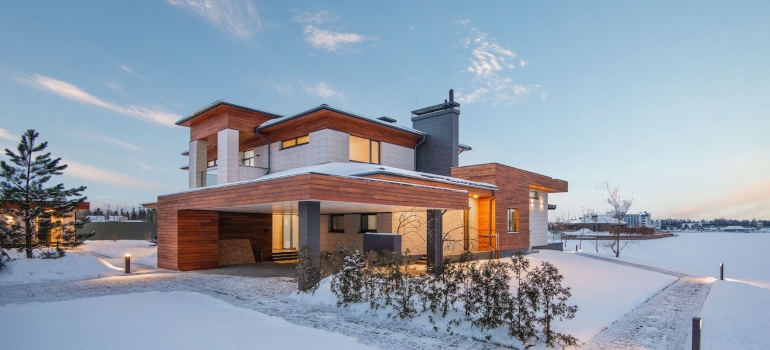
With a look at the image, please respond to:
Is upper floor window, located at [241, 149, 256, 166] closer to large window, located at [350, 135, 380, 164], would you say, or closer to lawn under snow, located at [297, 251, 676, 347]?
large window, located at [350, 135, 380, 164]

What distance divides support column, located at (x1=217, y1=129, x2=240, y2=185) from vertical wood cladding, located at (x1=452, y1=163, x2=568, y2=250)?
437 inches

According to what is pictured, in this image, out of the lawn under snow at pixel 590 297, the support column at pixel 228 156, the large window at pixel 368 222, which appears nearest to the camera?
the lawn under snow at pixel 590 297

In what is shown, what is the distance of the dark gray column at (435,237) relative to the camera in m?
14.5

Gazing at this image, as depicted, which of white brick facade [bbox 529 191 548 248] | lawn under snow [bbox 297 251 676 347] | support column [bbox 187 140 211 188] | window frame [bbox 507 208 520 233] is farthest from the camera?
white brick facade [bbox 529 191 548 248]

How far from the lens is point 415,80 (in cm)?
2320

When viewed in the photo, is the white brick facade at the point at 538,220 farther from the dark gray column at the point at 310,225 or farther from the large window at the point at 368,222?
the dark gray column at the point at 310,225

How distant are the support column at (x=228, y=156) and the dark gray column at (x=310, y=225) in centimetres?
978

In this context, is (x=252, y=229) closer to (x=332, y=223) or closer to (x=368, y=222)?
(x=332, y=223)

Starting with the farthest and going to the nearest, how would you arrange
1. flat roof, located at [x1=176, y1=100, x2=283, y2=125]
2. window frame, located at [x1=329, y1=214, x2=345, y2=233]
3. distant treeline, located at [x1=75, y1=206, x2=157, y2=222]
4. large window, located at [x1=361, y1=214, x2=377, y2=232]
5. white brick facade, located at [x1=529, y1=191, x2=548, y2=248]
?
distant treeline, located at [x1=75, y1=206, x2=157, y2=222] → white brick facade, located at [x1=529, y1=191, x2=548, y2=248] → window frame, located at [x1=329, y1=214, x2=345, y2=233] → flat roof, located at [x1=176, y1=100, x2=283, y2=125] → large window, located at [x1=361, y1=214, x2=377, y2=232]

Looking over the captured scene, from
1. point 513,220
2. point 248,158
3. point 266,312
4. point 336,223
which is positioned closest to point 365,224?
point 336,223

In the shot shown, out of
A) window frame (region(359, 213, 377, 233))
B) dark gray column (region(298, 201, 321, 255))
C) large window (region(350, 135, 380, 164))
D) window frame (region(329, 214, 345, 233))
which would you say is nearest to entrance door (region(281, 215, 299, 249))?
window frame (region(329, 214, 345, 233))

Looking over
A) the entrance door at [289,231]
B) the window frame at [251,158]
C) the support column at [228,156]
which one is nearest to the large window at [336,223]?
the entrance door at [289,231]

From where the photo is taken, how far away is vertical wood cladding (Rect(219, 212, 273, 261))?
18453 mm

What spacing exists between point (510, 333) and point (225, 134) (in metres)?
16.2
